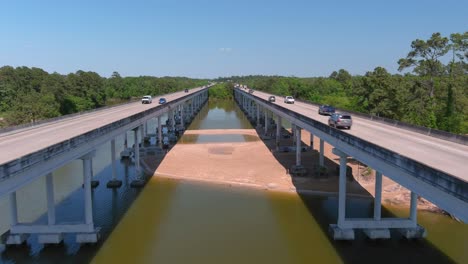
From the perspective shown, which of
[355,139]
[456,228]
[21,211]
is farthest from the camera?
[21,211]

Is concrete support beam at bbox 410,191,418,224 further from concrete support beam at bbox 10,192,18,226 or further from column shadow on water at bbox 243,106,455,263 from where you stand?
concrete support beam at bbox 10,192,18,226

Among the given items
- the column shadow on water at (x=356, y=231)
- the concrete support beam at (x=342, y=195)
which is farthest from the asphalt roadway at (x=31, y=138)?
the column shadow on water at (x=356, y=231)

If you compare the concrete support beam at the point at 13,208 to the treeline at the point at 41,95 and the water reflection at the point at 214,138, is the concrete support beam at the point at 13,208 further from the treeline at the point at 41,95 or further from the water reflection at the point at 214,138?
the treeline at the point at 41,95

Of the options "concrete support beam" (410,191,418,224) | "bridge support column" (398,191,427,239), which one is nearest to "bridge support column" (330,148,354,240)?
"bridge support column" (398,191,427,239)

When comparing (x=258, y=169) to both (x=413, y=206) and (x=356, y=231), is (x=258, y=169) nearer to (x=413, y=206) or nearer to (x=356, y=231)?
(x=356, y=231)

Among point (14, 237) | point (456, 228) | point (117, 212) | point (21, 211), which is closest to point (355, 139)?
point (456, 228)

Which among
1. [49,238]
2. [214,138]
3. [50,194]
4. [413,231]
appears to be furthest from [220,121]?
[50,194]

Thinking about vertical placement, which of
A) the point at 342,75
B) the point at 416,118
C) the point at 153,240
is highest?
the point at 342,75

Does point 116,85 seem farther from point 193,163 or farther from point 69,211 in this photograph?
point 69,211
